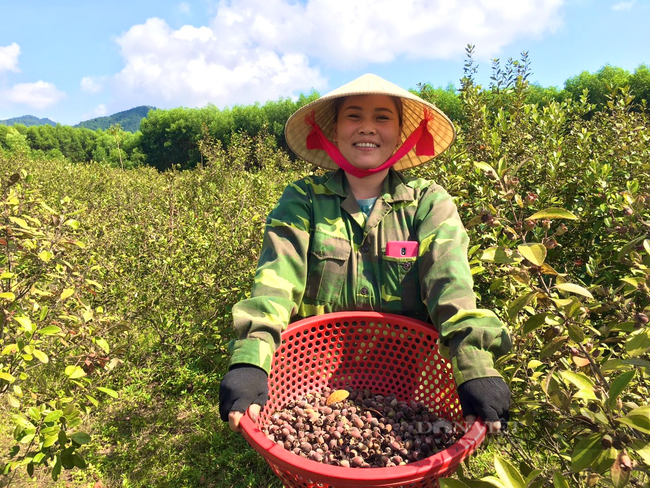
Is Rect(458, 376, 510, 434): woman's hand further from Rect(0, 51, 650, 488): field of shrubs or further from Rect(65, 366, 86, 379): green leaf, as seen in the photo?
Rect(65, 366, 86, 379): green leaf

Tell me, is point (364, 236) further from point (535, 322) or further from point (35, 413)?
point (35, 413)

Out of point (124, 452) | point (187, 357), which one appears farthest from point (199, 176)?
point (124, 452)

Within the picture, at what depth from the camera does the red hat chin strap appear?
1857 mm

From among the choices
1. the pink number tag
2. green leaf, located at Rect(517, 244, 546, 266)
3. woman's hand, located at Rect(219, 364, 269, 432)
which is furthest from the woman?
green leaf, located at Rect(517, 244, 546, 266)

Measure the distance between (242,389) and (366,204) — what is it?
101cm

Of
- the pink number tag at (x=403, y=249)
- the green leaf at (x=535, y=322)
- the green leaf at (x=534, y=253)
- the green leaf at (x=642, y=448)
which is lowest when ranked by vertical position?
the green leaf at (x=642, y=448)

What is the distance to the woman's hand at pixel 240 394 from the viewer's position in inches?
46.5

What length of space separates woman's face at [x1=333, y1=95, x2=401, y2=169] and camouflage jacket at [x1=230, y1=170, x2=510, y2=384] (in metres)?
0.14

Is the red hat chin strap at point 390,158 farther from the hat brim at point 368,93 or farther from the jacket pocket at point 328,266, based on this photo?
the jacket pocket at point 328,266

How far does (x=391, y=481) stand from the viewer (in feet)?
3.11

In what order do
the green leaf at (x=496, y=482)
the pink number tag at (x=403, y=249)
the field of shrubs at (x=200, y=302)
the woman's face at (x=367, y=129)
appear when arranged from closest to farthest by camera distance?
the green leaf at (x=496, y=482) → the field of shrubs at (x=200, y=302) → the pink number tag at (x=403, y=249) → the woman's face at (x=367, y=129)

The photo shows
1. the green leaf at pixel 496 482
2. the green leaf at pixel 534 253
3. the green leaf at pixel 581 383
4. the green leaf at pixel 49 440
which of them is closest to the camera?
the green leaf at pixel 496 482

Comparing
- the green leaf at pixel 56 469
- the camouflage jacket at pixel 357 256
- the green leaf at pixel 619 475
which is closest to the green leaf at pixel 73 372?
the green leaf at pixel 56 469

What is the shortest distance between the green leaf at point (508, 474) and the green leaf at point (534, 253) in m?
0.49
